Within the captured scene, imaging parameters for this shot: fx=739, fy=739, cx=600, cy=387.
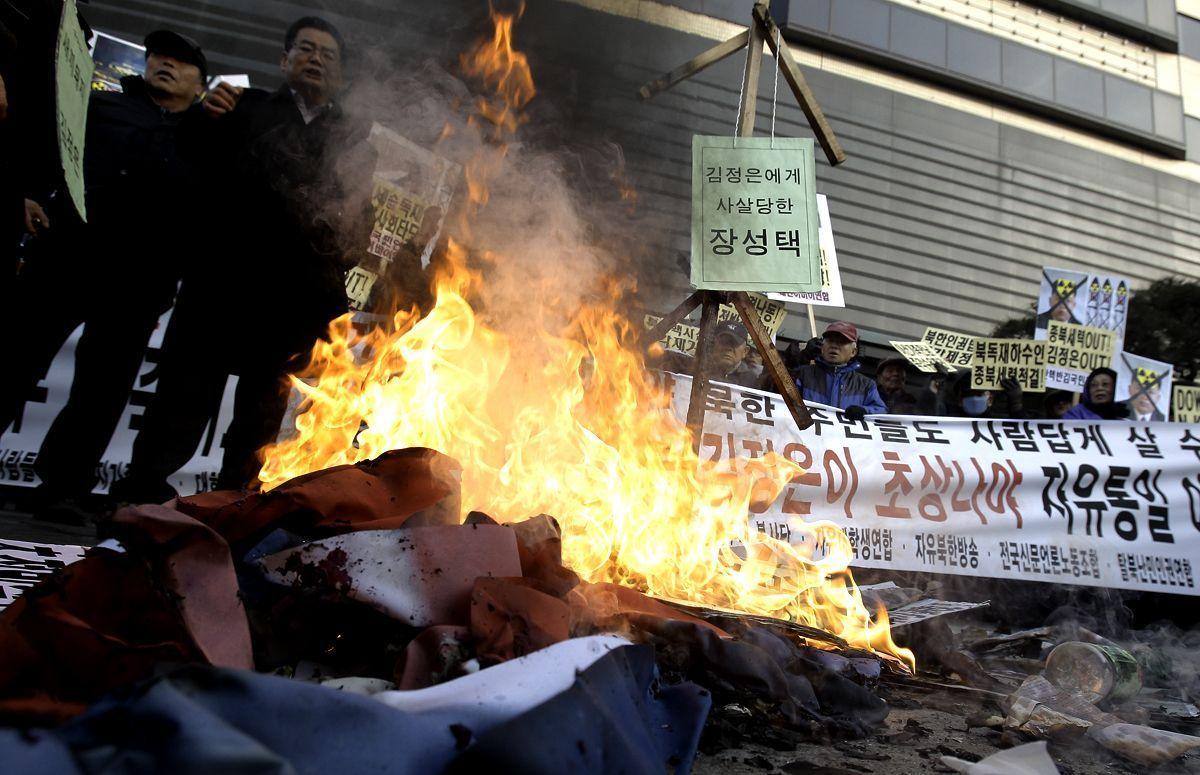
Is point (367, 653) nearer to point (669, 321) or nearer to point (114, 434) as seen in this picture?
point (669, 321)

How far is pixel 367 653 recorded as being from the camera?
1952 mm

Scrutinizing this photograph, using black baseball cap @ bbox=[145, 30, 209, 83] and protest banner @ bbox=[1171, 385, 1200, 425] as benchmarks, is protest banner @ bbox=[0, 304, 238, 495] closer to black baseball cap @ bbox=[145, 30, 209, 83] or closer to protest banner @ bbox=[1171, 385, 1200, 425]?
black baseball cap @ bbox=[145, 30, 209, 83]

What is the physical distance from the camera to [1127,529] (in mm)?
5773

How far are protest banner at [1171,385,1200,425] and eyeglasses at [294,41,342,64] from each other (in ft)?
39.9

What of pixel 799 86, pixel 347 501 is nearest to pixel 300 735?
pixel 347 501

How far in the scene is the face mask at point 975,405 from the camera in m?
8.09

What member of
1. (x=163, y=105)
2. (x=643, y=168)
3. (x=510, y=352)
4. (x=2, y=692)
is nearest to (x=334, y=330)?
(x=510, y=352)

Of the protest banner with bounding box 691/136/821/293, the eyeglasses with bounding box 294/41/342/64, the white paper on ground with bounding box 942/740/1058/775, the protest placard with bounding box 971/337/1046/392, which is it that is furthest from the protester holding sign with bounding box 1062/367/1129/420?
the eyeglasses with bounding box 294/41/342/64

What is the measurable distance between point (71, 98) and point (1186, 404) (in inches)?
550

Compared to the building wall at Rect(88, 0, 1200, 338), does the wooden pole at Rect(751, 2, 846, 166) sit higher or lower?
lower

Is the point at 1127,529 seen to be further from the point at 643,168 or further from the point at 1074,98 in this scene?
the point at 1074,98

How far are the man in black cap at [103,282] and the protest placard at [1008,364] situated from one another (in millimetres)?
7797

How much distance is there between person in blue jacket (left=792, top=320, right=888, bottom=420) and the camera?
21.4 feet

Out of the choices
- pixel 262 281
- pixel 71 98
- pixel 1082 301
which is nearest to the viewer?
pixel 71 98
